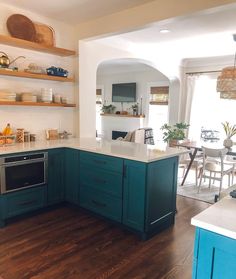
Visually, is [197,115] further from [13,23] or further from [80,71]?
[13,23]

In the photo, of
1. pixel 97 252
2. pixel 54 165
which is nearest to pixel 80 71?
pixel 54 165

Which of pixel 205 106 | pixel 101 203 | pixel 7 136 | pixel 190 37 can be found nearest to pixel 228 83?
pixel 190 37

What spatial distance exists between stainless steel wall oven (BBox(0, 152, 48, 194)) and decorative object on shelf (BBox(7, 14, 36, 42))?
5.13 ft

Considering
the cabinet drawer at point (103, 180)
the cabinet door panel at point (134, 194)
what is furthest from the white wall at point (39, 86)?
the cabinet door panel at point (134, 194)

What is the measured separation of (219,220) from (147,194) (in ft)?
4.63

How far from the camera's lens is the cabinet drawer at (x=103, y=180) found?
2.75 metres

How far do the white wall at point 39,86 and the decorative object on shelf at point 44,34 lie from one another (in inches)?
3.9

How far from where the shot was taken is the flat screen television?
7297 millimetres

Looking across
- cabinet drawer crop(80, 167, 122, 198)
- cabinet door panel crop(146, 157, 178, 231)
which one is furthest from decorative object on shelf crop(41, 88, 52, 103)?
cabinet door panel crop(146, 157, 178, 231)

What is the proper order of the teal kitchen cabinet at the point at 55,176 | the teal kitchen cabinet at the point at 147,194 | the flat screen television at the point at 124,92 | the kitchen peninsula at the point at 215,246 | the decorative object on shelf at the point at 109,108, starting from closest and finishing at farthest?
the kitchen peninsula at the point at 215,246 → the teal kitchen cabinet at the point at 147,194 → the teal kitchen cabinet at the point at 55,176 → the flat screen television at the point at 124,92 → the decorative object on shelf at the point at 109,108

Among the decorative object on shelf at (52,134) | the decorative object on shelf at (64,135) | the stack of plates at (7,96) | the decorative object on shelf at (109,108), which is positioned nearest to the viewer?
the stack of plates at (7,96)

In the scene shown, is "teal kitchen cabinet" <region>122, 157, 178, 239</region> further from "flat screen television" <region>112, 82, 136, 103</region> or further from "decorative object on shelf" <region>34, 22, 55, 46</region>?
"flat screen television" <region>112, 82, 136, 103</region>

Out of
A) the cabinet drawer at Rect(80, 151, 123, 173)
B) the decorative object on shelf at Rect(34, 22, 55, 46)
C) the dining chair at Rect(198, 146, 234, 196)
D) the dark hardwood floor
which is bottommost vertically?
the dark hardwood floor

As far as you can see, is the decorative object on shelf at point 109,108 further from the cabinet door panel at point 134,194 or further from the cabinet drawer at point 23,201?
the cabinet door panel at point 134,194
